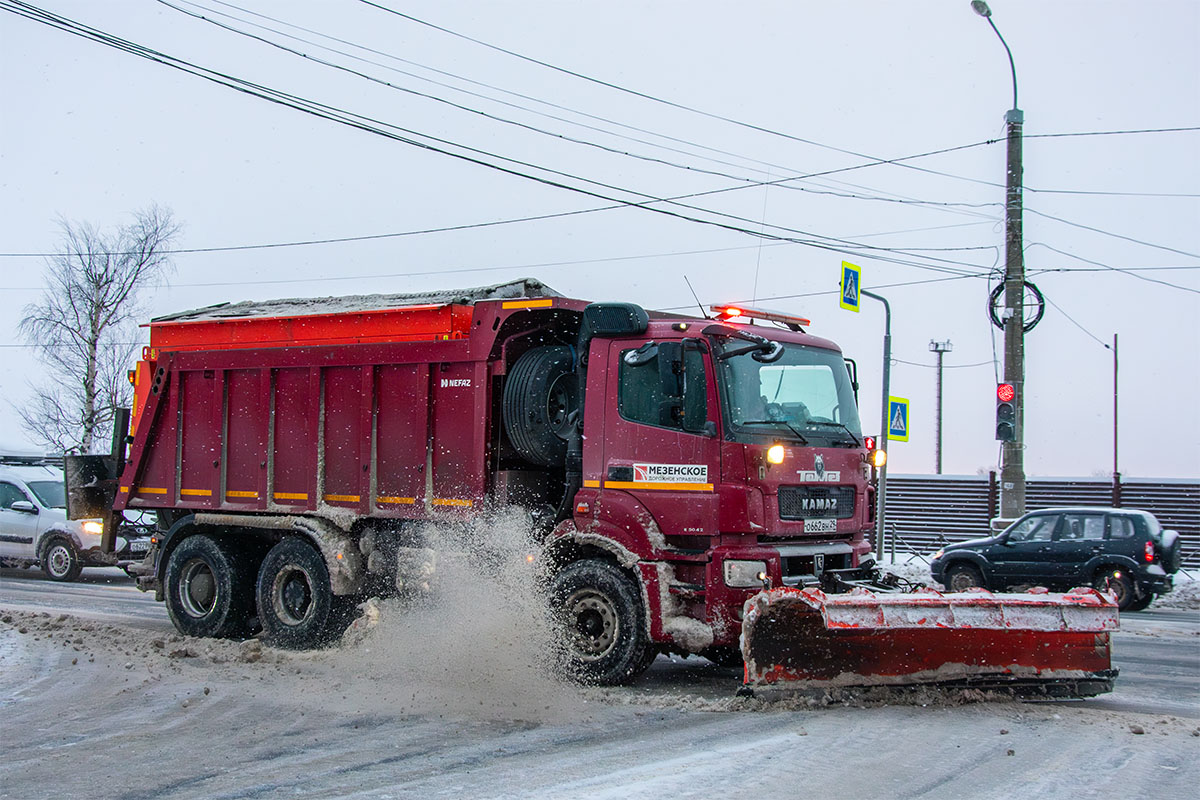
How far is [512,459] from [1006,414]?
10.2 meters

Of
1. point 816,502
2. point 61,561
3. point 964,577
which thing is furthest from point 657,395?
point 61,561

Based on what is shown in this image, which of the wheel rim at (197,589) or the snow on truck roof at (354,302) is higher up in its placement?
the snow on truck roof at (354,302)

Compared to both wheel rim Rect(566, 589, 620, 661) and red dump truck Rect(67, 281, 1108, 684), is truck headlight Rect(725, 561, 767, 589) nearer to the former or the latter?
red dump truck Rect(67, 281, 1108, 684)

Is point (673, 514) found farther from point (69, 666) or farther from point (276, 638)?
point (69, 666)

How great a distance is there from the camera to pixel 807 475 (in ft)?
28.7

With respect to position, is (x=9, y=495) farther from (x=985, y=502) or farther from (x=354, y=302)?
(x=985, y=502)

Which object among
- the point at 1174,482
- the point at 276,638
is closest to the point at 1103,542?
the point at 1174,482

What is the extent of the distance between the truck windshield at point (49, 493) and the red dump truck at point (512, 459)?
21.6 feet

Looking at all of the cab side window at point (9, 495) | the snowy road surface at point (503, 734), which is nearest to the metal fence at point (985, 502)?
the snowy road surface at point (503, 734)

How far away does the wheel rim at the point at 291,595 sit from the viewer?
→ 1059 centimetres

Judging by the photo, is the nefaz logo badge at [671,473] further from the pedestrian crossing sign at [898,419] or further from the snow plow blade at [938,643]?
the pedestrian crossing sign at [898,419]

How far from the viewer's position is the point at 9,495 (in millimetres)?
18125

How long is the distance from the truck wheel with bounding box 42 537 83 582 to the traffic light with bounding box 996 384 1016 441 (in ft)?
46.4

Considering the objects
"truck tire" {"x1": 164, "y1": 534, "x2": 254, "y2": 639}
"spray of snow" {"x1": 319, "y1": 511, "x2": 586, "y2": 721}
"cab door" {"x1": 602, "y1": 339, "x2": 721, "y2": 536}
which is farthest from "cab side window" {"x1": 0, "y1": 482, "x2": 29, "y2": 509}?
"cab door" {"x1": 602, "y1": 339, "x2": 721, "y2": 536}
